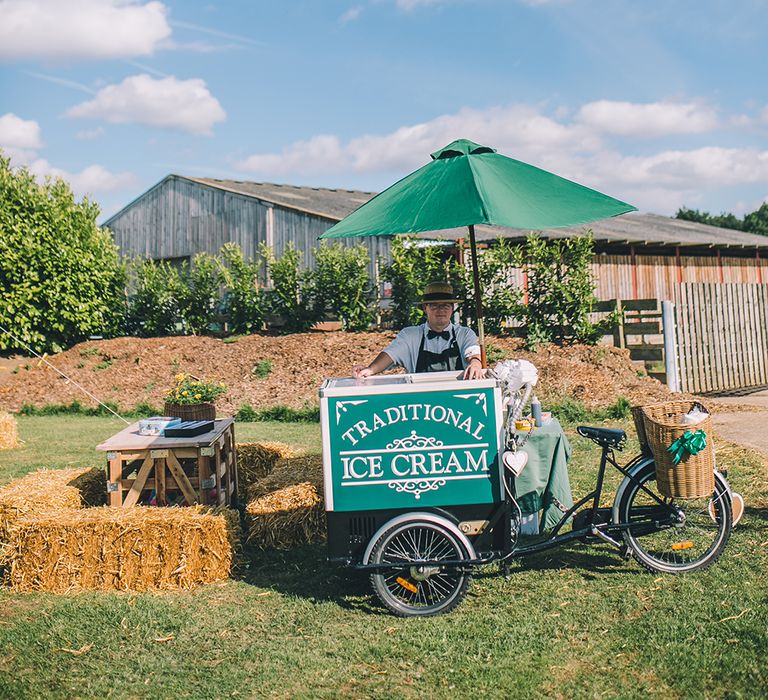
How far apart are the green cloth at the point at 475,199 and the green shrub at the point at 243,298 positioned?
14.9m

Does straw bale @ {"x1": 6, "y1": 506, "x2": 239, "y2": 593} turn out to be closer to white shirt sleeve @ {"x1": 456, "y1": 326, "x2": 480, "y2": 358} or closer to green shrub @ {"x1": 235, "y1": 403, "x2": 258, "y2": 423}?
white shirt sleeve @ {"x1": 456, "y1": 326, "x2": 480, "y2": 358}

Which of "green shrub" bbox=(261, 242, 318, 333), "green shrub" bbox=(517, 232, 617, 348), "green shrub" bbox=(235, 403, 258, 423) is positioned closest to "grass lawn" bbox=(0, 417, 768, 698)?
"green shrub" bbox=(235, 403, 258, 423)

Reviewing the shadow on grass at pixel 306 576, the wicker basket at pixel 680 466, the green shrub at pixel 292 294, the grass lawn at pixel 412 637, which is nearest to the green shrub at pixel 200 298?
the green shrub at pixel 292 294

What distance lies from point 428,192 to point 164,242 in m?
26.7

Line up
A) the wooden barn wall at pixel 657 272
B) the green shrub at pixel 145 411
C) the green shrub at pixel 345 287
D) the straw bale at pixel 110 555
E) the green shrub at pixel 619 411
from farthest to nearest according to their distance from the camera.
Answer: the wooden barn wall at pixel 657 272
the green shrub at pixel 345 287
the green shrub at pixel 145 411
the green shrub at pixel 619 411
the straw bale at pixel 110 555

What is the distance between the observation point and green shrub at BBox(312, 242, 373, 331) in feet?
62.0

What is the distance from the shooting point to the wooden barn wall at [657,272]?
1000 inches

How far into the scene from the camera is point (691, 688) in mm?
3688

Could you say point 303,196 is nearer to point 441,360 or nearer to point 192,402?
point 192,402

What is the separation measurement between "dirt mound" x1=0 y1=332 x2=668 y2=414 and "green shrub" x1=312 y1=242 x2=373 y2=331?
28.1 inches

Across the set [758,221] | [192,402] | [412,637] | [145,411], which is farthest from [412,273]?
[758,221]

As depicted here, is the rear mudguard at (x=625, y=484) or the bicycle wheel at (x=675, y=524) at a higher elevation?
the rear mudguard at (x=625, y=484)

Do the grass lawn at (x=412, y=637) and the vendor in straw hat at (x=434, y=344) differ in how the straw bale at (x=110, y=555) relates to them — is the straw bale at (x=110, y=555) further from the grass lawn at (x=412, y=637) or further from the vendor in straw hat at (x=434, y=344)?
the vendor in straw hat at (x=434, y=344)

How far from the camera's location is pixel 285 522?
6.20 meters
